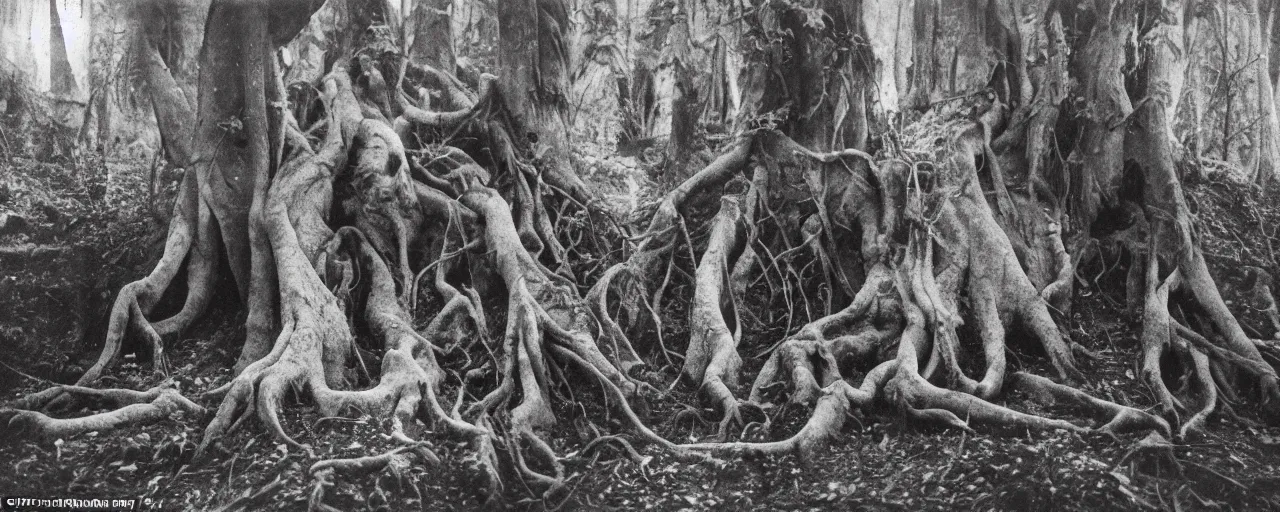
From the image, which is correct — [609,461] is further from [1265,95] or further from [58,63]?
[1265,95]

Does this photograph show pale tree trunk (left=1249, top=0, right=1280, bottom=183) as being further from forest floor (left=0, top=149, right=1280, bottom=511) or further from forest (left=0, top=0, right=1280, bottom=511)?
forest floor (left=0, top=149, right=1280, bottom=511)

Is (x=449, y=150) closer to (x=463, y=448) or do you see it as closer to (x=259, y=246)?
(x=259, y=246)

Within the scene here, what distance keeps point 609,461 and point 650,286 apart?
203 centimetres

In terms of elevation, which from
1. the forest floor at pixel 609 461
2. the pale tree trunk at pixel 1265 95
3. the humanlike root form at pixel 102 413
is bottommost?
the forest floor at pixel 609 461

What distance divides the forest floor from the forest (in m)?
0.02

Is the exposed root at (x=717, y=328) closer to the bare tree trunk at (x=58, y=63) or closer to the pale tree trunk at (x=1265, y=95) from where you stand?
the pale tree trunk at (x=1265, y=95)

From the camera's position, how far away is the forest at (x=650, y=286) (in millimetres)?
3888

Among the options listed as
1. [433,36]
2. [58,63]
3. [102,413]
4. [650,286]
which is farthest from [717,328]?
[58,63]

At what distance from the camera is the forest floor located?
3600 millimetres

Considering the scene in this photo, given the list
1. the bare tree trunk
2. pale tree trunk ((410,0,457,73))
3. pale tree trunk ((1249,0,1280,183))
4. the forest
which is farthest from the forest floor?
the bare tree trunk

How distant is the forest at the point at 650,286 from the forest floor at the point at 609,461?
0.7 inches

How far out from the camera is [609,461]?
419cm

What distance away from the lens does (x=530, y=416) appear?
4.29 metres

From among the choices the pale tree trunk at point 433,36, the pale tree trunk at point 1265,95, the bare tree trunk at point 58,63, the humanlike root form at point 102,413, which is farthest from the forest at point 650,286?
the pale tree trunk at point 1265,95
